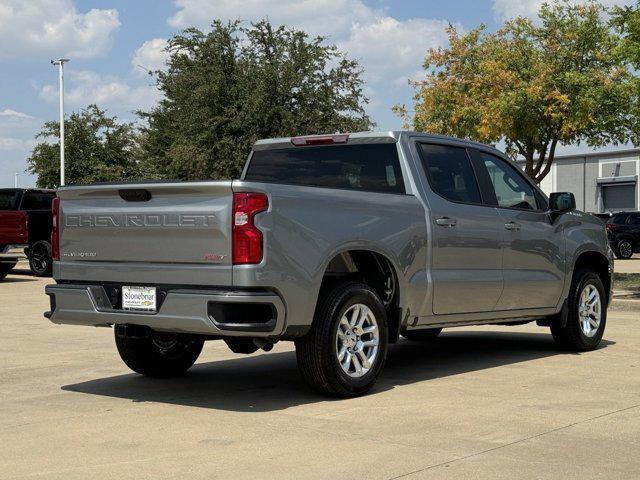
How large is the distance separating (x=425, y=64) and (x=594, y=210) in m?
41.3

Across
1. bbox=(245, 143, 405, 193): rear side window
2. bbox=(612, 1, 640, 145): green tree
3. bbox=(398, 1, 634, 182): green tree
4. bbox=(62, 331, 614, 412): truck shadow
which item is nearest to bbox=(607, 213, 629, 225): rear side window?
bbox=(398, 1, 634, 182): green tree

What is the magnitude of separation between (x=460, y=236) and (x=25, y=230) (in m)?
17.8

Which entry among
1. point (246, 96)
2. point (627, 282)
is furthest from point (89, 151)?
point (627, 282)

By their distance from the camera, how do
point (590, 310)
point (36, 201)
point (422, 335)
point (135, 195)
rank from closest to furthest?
point (135, 195), point (590, 310), point (422, 335), point (36, 201)

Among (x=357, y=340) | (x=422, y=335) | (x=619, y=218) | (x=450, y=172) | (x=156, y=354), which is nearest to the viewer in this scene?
(x=357, y=340)

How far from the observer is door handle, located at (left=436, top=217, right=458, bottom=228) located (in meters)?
8.48

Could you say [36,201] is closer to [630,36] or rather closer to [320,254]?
[630,36]

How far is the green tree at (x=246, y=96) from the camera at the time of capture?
131 ft

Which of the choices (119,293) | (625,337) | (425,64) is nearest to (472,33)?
(425,64)

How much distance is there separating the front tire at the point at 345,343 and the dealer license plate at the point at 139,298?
3.60ft

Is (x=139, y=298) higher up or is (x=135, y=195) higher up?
(x=135, y=195)

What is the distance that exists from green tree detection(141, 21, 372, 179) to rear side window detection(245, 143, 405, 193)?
100ft

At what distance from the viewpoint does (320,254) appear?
287 inches

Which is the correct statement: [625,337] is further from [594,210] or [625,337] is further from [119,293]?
[594,210]
